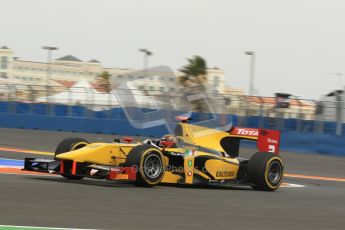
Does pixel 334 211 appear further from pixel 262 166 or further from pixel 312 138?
pixel 312 138

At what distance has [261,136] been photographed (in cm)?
1095

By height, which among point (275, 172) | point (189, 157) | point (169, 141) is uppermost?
point (169, 141)

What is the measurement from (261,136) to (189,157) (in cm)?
164

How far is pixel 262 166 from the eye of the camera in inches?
406

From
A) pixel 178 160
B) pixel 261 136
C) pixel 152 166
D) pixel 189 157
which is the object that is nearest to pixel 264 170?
pixel 261 136

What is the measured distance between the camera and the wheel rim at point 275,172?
1055cm

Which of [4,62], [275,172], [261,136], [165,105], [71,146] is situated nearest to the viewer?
[71,146]

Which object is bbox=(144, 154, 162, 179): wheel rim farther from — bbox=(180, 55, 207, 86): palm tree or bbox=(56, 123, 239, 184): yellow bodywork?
bbox=(180, 55, 207, 86): palm tree

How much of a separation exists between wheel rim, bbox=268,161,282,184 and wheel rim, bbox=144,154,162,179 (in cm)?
211

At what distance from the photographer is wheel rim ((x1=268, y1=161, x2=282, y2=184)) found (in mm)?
10555

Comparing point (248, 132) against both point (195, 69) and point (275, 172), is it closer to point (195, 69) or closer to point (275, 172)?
point (275, 172)

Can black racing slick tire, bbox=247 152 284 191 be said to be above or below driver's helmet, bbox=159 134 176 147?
below

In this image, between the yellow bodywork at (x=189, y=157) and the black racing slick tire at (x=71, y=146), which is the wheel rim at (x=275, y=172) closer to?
the yellow bodywork at (x=189, y=157)

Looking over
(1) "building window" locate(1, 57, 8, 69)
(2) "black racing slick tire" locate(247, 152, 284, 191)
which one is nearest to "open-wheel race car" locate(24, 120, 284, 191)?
(2) "black racing slick tire" locate(247, 152, 284, 191)
